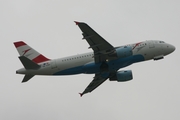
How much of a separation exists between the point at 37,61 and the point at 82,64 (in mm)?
7726

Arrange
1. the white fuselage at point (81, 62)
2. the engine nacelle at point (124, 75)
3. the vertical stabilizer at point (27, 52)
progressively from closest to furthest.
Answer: the white fuselage at point (81, 62), the vertical stabilizer at point (27, 52), the engine nacelle at point (124, 75)

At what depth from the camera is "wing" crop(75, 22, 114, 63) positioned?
5925 cm

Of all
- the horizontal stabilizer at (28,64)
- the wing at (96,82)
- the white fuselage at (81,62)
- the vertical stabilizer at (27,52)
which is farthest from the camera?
the wing at (96,82)

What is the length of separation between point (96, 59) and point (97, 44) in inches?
117

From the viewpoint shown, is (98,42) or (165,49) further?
(165,49)

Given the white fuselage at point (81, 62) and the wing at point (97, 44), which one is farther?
the white fuselage at point (81, 62)

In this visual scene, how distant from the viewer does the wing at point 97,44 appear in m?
59.2

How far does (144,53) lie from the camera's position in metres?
65.1

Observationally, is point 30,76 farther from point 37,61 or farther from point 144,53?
point 144,53

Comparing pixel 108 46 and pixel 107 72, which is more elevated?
pixel 108 46

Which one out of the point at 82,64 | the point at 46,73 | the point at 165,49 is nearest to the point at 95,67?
the point at 82,64

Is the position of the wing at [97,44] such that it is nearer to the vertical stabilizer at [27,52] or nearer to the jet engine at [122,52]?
the jet engine at [122,52]

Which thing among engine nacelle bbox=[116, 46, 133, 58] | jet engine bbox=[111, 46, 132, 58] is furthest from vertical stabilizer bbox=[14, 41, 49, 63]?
engine nacelle bbox=[116, 46, 133, 58]

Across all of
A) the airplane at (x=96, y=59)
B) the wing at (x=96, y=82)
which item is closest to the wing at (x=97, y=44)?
the airplane at (x=96, y=59)
